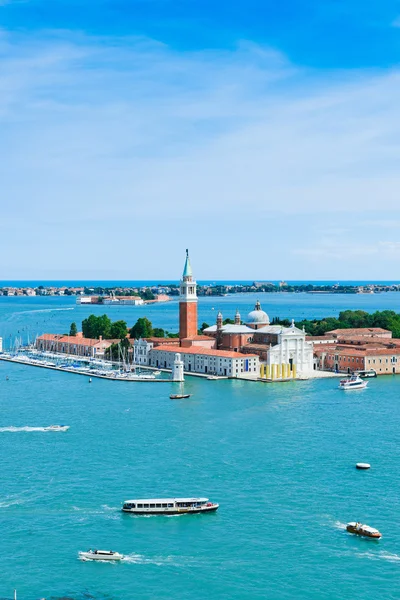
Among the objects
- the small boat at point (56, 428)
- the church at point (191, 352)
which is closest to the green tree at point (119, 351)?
the church at point (191, 352)

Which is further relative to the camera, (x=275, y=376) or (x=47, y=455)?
(x=275, y=376)

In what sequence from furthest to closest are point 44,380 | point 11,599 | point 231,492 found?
point 44,380, point 231,492, point 11,599

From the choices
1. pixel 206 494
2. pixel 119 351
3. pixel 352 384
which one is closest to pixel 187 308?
pixel 119 351

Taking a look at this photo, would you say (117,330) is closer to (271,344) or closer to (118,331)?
(118,331)

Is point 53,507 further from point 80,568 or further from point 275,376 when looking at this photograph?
point 275,376

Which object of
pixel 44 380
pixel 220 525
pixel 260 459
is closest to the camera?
pixel 220 525

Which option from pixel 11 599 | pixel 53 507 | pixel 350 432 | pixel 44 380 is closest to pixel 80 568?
pixel 11 599
